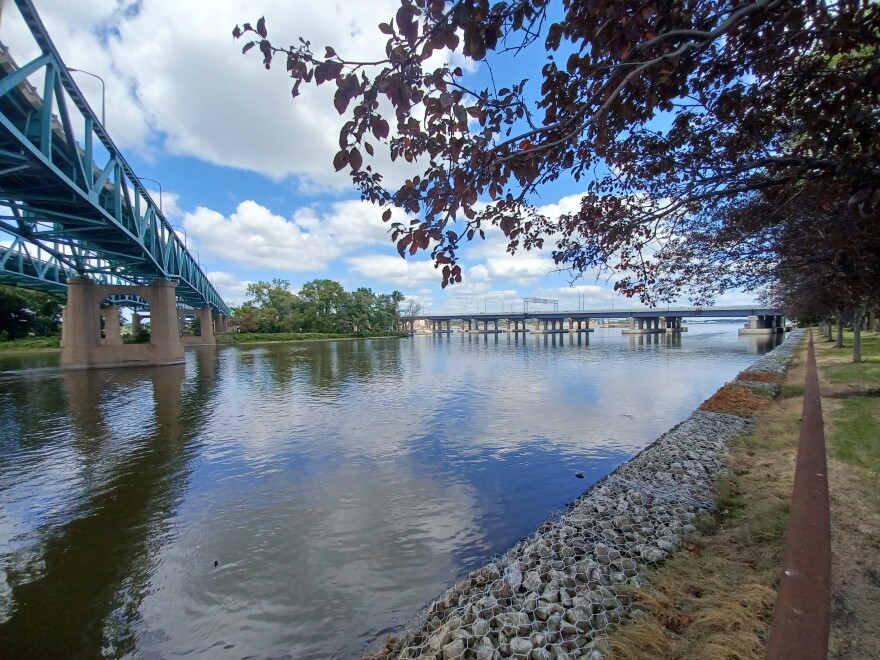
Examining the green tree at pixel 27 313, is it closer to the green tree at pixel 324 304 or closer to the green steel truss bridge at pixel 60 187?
the green steel truss bridge at pixel 60 187

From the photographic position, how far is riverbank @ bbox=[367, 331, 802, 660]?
14.5ft

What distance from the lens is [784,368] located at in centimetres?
2691

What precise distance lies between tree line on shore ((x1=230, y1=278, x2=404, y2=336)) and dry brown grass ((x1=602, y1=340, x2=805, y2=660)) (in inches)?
4262

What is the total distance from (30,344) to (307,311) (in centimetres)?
5232

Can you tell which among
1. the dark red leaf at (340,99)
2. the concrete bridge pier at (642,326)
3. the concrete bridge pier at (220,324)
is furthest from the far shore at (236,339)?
the dark red leaf at (340,99)

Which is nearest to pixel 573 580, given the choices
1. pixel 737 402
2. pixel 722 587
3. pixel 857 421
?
pixel 722 587

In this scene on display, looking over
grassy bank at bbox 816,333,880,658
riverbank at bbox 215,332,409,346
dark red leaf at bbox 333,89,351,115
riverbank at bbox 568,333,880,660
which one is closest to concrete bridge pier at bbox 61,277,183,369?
riverbank at bbox 215,332,409,346

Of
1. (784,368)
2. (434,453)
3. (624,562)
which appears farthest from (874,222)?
(784,368)

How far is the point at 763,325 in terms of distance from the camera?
369 feet

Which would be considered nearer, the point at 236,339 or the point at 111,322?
the point at 111,322

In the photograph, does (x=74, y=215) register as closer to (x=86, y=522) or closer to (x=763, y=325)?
(x=86, y=522)

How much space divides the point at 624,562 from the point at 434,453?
27.5ft

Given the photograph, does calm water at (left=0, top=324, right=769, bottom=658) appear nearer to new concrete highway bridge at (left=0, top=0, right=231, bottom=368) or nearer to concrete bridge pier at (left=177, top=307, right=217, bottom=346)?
new concrete highway bridge at (left=0, top=0, right=231, bottom=368)

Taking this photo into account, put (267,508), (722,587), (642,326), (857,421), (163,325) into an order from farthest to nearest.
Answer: (642,326)
(163,325)
(857,421)
(267,508)
(722,587)
